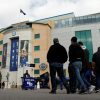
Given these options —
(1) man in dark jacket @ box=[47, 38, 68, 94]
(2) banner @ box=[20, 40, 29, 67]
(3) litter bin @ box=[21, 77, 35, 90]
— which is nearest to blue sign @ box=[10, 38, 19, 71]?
(2) banner @ box=[20, 40, 29, 67]

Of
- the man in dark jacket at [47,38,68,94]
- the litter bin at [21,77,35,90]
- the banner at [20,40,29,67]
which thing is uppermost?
the banner at [20,40,29,67]

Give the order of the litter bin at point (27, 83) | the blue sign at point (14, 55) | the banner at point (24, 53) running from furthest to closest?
the blue sign at point (14, 55) < the banner at point (24, 53) < the litter bin at point (27, 83)

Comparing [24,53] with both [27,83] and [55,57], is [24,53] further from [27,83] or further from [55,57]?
[55,57]

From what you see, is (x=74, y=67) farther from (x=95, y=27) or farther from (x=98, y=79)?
(x=95, y=27)

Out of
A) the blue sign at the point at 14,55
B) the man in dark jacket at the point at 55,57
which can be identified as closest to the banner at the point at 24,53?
the blue sign at the point at 14,55

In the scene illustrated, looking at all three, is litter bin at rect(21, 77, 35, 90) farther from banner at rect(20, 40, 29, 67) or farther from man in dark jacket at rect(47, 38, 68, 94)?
banner at rect(20, 40, 29, 67)

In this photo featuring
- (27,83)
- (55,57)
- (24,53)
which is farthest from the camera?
(24,53)

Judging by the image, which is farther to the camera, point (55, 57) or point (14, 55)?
point (14, 55)

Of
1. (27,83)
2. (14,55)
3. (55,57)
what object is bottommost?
(27,83)

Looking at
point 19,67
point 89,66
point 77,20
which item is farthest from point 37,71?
point 89,66

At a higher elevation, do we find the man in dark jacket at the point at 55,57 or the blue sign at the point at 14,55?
the blue sign at the point at 14,55

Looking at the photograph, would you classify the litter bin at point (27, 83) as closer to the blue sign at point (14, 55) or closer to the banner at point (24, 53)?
the banner at point (24, 53)

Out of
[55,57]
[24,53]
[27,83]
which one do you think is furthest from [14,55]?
[55,57]

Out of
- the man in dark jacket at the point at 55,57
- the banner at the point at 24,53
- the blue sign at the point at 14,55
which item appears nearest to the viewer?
the man in dark jacket at the point at 55,57
